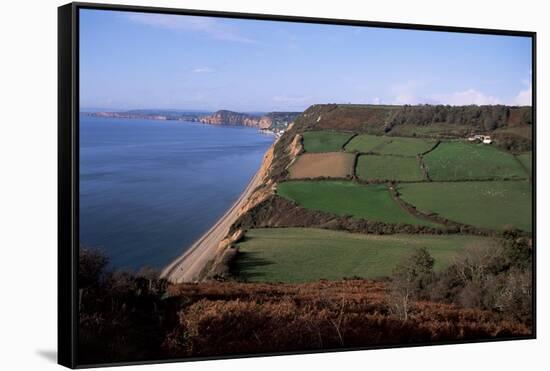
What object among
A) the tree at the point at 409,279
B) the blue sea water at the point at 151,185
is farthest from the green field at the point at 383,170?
the blue sea water at the point at 151,185

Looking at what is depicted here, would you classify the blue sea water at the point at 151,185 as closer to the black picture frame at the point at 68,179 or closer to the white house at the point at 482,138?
the black picture frame at the point at 68,179

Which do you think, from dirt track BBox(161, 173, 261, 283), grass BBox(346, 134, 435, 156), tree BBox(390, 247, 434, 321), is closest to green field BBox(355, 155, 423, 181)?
grass BBox(346, 134, 435, 156)

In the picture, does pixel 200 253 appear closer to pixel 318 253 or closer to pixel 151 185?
pixel 151 185

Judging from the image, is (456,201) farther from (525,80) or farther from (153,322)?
(153,322)

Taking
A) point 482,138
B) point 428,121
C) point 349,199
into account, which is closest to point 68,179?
point 349,199

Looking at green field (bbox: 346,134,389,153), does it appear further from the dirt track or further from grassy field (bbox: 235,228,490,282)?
the dirt track
